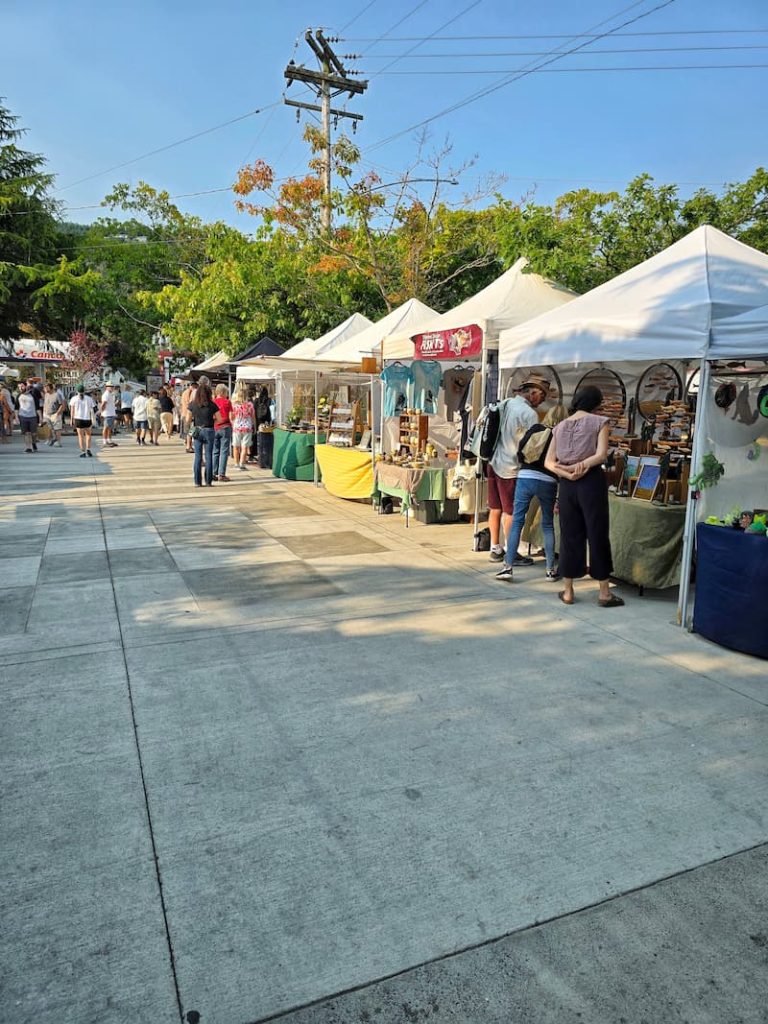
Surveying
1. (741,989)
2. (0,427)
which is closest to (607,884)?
(741,989)

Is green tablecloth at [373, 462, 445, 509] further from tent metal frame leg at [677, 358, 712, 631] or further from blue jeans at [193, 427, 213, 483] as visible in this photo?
blue jeans at [193, 427, 213, 483]

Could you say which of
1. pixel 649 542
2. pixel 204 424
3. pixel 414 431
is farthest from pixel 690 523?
pixel 204 424

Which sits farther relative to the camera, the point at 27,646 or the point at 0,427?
the point at 0,427

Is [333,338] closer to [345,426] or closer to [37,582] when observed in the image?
[345,426]

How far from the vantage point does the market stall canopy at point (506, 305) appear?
7691 mm

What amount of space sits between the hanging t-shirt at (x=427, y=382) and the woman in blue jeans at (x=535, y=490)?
3.41 metres

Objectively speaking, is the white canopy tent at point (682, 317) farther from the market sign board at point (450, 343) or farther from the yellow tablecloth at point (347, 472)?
the yellow tablecloth at point (347, 472)

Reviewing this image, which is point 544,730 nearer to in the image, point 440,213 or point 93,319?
point 440,213

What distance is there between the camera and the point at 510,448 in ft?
22.6

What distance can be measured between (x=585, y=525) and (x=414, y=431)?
4.33 meters

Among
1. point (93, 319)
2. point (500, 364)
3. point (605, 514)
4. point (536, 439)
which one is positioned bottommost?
point (605, 514)

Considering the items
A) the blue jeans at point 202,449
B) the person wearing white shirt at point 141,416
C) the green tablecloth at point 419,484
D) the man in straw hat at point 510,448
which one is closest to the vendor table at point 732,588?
the man in straw hat at point 510,448

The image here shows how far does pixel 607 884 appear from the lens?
8.59 ft

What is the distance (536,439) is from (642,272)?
5.57 ft
